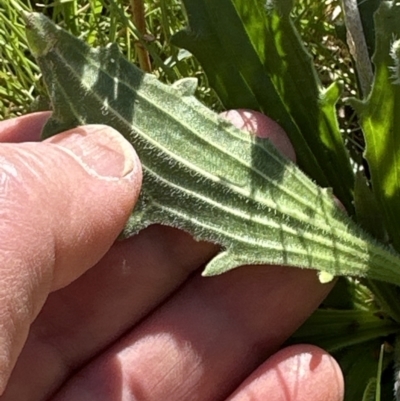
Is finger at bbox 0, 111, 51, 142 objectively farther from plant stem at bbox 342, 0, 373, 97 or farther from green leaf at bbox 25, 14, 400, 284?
plant stem at bbox 342, 0, 373, 97

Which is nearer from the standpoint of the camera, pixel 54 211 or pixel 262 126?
pixel 54 211

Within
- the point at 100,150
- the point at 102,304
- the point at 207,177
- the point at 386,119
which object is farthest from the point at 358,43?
the point at 102,304

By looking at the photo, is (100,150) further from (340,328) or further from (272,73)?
(340,328)

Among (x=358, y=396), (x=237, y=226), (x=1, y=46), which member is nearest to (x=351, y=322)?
(x=358, y=396)

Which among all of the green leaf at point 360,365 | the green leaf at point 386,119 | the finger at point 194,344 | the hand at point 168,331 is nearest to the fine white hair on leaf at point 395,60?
the green leaf at point 386,119

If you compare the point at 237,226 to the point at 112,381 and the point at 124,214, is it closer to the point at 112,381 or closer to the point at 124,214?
the point at 124,214

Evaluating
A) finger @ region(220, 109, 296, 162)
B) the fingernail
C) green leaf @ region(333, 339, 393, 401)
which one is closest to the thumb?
the fingernail

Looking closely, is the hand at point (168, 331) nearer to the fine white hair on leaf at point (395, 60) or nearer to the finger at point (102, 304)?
the finger at point (102, 304)
